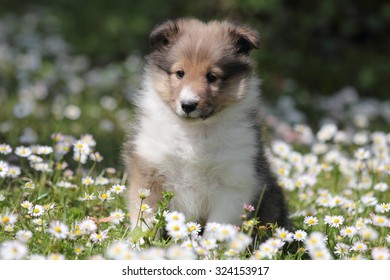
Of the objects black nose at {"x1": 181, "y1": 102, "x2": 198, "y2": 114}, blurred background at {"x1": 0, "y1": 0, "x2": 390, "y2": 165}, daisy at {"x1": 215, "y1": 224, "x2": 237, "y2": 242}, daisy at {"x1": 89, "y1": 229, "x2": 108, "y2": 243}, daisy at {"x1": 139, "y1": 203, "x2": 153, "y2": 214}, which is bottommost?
blurred background at {"x1": 0, "y1": 0, "x2": 390, "y2": 165}

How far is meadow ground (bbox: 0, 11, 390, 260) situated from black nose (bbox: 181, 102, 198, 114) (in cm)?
54

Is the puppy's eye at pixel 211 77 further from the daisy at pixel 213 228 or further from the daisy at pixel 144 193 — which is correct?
the daisy at pixel 213 228

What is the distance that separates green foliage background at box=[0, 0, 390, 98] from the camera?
894 centimetres

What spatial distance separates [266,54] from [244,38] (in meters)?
5.04

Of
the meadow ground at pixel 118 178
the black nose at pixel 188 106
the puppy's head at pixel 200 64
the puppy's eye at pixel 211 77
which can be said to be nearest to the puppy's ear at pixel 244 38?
the puppy's head at pixel 200 64

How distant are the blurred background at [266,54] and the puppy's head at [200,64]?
→ 3.46 metres

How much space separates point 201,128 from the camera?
3979 mm

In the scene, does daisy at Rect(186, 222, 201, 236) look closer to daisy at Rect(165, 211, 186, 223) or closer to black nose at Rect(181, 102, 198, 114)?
daisy at Rect(165, 211, 186, 223)

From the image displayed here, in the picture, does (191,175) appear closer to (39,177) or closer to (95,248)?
(95,248)

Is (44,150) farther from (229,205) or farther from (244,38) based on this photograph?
(244,38)

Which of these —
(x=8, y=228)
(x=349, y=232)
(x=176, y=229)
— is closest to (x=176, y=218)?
(x=176, y=229)

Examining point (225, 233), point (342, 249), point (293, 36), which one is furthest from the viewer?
point (293, 36)

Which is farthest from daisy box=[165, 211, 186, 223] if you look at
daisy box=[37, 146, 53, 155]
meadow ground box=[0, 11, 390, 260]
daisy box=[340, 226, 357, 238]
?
daisy box=[37, 146, 53, 155]
